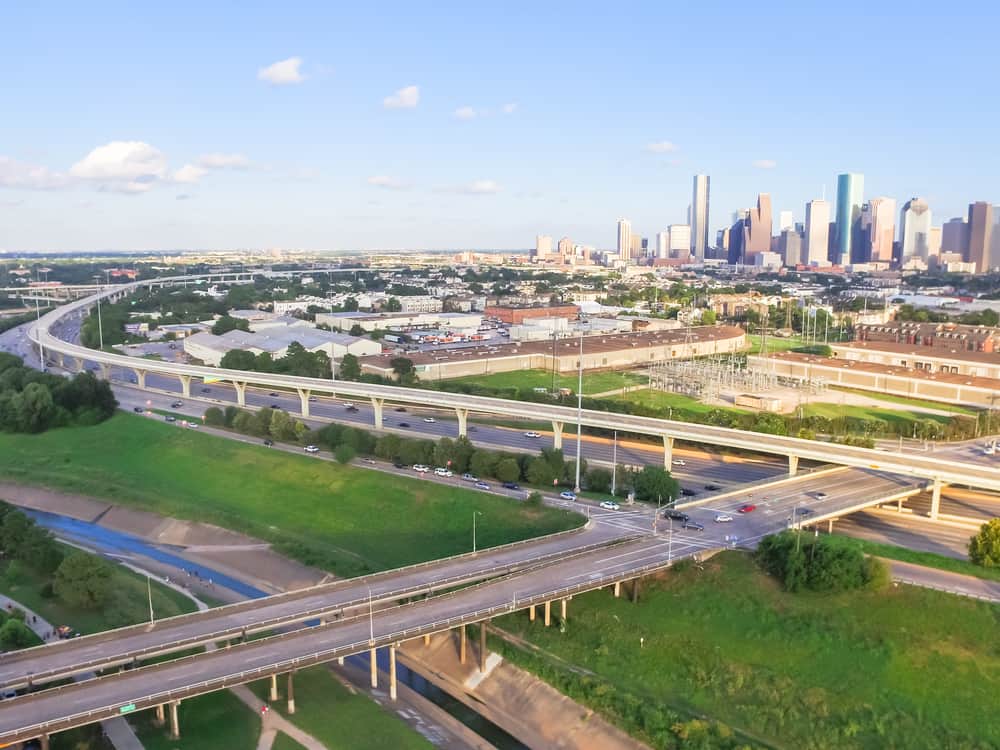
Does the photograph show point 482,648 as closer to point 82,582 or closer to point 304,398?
point 82,582

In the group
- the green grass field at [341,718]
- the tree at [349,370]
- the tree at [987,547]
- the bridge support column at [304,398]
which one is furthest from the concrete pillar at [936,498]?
the tree at [349,370]

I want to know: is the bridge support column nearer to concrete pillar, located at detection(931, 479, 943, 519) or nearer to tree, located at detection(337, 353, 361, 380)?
tree, located at detection(337, 353, 361, 380)

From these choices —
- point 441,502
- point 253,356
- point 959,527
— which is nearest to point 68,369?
point 253,356

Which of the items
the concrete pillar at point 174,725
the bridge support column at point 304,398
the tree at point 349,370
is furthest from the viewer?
the tree at point 349,370

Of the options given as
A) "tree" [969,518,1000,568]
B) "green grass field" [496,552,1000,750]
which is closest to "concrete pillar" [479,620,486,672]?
"green grass field" [496,552,1000,750]

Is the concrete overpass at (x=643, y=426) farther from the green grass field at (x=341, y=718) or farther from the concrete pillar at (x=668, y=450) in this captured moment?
the green grass field at (x=341, y=718)

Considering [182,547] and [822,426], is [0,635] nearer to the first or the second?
[182,547]
